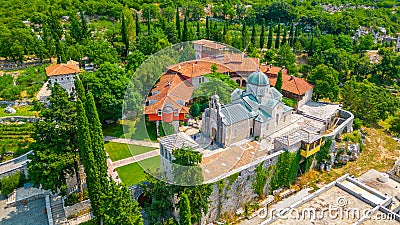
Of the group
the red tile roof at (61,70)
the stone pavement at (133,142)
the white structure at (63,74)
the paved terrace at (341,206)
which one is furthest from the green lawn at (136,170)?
the red tile roof at (61,70)

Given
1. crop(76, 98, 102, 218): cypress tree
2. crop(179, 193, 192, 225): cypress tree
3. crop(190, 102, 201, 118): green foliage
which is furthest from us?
crop(190, 102, 201, 118): green foliage

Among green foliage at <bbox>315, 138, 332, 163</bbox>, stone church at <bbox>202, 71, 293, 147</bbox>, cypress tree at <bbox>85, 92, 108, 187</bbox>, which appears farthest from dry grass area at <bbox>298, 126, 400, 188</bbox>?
cypress tree at <bbox>85, 92, 108, 187</bbox>

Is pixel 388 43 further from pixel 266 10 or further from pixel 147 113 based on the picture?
pixel 147 113

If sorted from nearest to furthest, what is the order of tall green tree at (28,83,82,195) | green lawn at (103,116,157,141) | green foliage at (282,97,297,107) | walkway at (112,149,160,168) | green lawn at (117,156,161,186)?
tall green tree at (28,83,82,195), green lawn at (117,156,161,186), walkway at (112,149,160,168), green lawn at (103,116,157,141), green foliage at (282,97,297,107)

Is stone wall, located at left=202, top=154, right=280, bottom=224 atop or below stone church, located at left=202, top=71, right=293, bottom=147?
below

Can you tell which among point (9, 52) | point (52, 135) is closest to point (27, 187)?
point (52, 135)

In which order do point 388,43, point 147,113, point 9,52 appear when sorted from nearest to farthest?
point 147,113, point 9,52, point 388,43

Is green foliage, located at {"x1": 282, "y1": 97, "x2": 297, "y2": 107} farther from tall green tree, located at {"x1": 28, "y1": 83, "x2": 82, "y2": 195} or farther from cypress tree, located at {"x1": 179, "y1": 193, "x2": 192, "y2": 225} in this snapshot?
tall green tree, located at {"x1": 28, "y1": 83, "x2": 82, "y2": 195}
